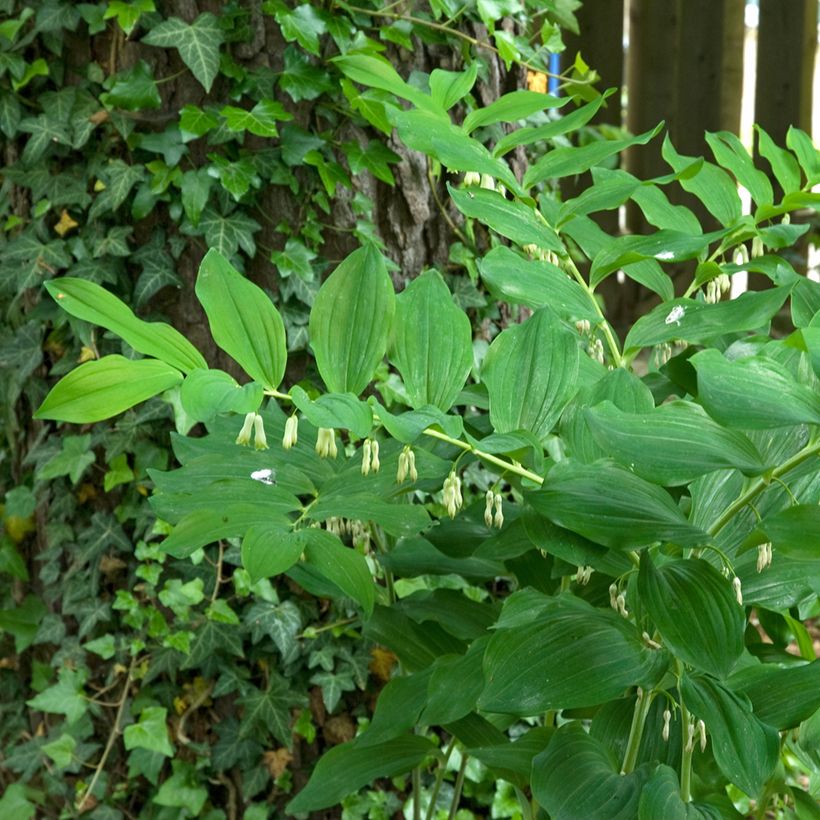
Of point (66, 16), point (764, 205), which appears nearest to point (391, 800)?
point (764, 205)

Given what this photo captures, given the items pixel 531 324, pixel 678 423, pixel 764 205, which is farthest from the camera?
pixel 764 205

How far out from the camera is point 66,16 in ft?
5.67

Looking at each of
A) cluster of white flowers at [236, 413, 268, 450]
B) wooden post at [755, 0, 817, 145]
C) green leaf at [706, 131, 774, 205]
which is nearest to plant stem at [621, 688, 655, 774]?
cluster of white flowers at [236, 413, 268, 450]

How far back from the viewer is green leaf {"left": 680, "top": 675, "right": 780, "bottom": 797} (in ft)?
3.07

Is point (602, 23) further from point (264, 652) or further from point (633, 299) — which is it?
point (264, 652)

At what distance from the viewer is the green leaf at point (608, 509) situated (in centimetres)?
90

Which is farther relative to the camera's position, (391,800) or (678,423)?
(391,800)

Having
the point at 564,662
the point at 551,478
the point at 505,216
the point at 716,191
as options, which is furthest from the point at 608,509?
the point at 716,191

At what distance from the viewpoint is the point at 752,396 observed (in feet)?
2.50

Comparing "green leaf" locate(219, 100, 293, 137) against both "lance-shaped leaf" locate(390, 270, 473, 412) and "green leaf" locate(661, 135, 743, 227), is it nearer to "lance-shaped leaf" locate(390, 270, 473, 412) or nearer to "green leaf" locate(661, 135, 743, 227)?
"green leaf" locate(661, 135, 743, 227)

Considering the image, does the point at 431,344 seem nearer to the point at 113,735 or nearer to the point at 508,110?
the point at 508,110

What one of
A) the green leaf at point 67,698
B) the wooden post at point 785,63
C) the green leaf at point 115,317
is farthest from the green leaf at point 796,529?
the wooden post at point 785,63

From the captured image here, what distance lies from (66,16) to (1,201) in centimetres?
34

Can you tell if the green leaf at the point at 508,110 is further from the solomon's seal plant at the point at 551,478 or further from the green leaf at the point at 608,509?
the green leaf at the point at 608,509
